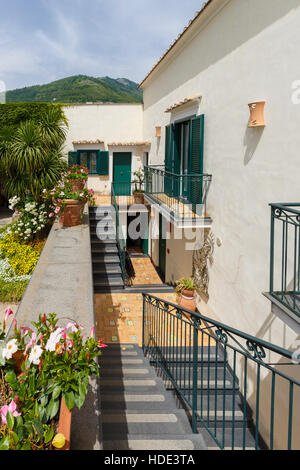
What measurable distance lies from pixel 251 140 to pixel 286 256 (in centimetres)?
272

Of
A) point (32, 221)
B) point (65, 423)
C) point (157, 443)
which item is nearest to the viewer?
point (65, 423)

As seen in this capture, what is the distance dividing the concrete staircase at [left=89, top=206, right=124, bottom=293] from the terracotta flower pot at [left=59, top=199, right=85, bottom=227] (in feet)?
6.91

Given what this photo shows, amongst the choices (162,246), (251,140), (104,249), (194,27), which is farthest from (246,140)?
(162,246)

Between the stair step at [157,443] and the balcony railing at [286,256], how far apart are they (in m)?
1.64

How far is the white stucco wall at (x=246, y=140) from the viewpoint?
5.07m

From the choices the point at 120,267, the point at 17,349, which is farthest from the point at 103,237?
the point at 17,349

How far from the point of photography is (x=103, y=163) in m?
16.9

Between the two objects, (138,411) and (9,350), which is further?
(138,411)

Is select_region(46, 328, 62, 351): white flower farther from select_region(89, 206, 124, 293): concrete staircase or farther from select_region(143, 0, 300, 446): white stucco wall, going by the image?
select_region(89, 206, 124, 293): concrete staircase

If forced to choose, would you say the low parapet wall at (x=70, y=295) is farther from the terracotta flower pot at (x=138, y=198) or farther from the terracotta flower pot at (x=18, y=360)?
the terracotta flower pot at (x=138, y=198)

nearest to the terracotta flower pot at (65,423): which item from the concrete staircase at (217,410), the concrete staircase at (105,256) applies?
the concrete staircase at (217,410)

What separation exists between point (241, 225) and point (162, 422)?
3803mm

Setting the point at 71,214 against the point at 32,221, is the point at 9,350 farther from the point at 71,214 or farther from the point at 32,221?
the point at 32,221

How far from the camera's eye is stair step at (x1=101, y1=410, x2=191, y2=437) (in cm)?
385
